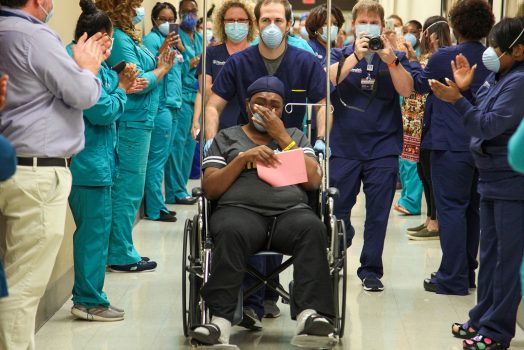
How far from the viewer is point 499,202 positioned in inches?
161

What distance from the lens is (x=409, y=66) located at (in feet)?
17.9

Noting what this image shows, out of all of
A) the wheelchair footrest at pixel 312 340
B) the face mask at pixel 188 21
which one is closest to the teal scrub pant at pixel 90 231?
the wheelchair footrest at pixel 312 340

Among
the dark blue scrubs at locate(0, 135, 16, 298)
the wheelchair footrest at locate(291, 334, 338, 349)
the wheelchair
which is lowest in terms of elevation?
the wheelchair footrest at locate(291, 334, 338, 349)

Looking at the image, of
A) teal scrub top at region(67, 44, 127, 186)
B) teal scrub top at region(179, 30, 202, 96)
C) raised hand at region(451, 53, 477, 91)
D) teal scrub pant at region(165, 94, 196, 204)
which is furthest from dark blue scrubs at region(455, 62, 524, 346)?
teal scrub top at region(179, 30, 202, 96)

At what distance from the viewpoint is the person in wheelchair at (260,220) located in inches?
156

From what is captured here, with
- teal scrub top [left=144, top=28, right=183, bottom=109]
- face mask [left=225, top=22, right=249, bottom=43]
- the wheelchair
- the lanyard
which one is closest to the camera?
the lanyard

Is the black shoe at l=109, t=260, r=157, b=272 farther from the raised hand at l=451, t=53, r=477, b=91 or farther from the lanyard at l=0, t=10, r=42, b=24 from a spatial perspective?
the lanyard at l=0, t=10, r=42, b=24

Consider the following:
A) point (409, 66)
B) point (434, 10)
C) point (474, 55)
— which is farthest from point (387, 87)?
point (434, 10)

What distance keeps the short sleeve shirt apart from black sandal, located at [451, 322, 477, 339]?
3.13ft

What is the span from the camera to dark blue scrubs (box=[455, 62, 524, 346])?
4047mm

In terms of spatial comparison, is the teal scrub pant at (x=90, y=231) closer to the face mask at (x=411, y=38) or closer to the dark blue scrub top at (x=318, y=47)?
the dark blue scrub top at (x=318, y=47)

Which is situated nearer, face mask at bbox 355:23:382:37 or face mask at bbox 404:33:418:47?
face mask at bbox 355:23:382:37

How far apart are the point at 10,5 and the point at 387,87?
252 centimetres

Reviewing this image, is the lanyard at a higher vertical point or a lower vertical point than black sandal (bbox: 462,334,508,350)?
higher
